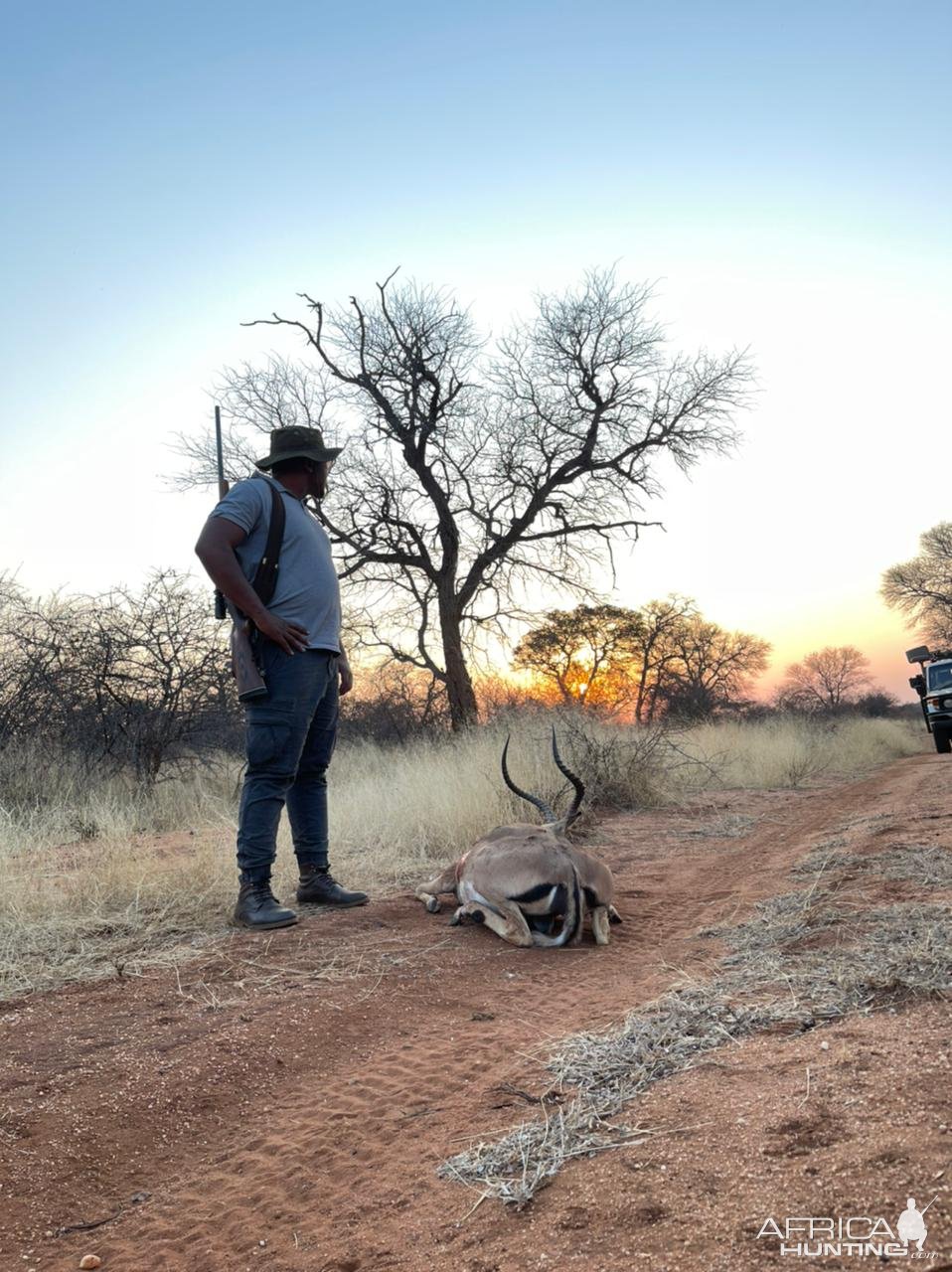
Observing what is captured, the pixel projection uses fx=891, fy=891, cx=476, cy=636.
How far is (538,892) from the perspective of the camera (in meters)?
4.54

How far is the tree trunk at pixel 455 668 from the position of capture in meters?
18.1

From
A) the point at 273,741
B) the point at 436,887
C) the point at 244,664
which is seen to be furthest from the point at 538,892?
the point at 244,664

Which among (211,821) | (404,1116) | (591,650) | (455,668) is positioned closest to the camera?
(404,1116)

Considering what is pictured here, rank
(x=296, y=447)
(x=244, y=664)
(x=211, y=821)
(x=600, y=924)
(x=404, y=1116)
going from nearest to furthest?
(x=404, y=1116) < (x=600, y=924) < (x=244, y=664) < (x=296, y=447) < (x=211, y=821)

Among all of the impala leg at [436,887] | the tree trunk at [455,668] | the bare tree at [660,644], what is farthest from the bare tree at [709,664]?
the impala leg at [436,887]

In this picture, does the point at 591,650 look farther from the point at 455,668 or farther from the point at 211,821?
the point at 211,821

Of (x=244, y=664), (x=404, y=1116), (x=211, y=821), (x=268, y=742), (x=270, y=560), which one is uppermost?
(x=270, y=560)

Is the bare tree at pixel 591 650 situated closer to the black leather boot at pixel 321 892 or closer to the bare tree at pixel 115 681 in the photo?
the bare tree at pixel 115 681

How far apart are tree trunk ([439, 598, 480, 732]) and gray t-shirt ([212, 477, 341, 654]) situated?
515 inches

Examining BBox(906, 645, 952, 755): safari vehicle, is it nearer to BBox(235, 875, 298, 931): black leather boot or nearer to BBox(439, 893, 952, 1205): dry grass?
BBox(439, 893, 952, 1205): dry grass

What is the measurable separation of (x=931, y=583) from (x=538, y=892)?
1606 inches

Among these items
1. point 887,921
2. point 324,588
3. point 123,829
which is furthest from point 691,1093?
point 123,829

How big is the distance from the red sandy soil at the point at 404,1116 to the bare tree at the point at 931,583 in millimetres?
39614

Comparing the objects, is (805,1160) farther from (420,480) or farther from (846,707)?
(846,707)
